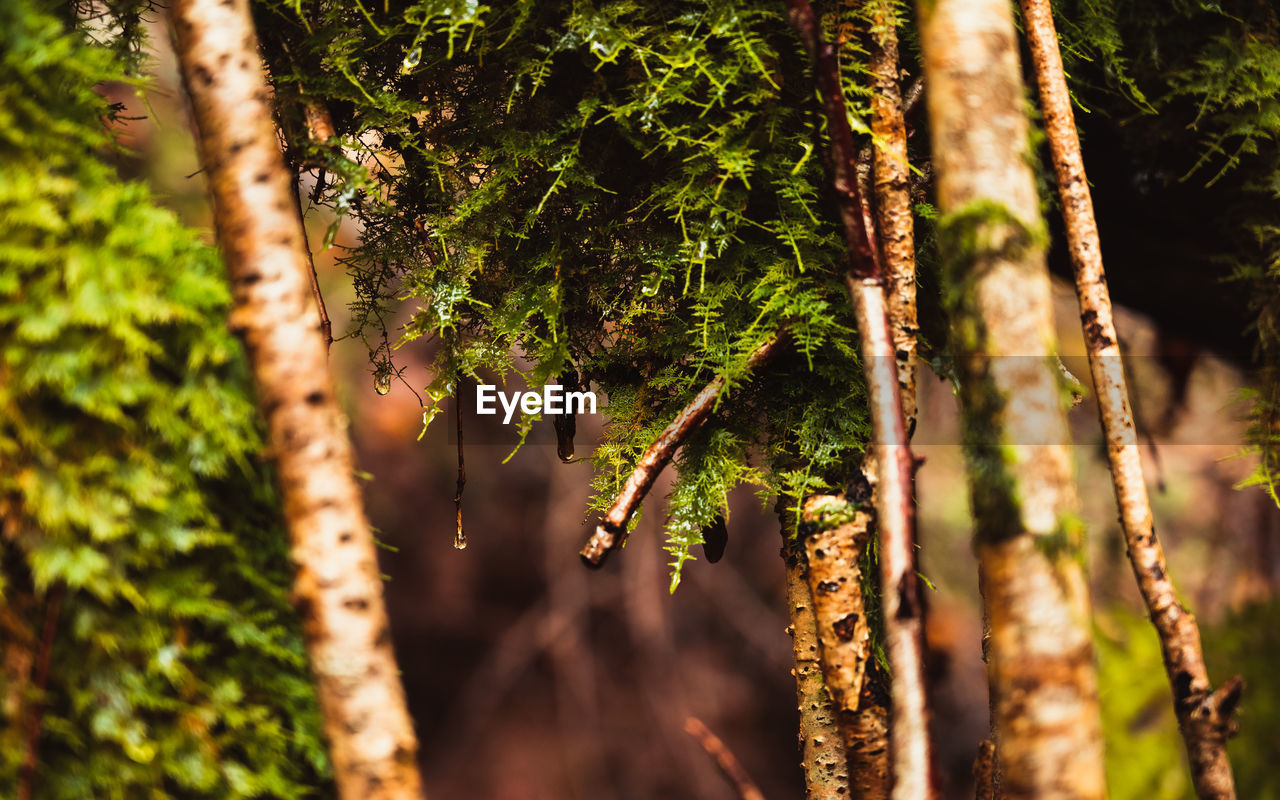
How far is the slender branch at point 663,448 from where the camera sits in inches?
36.1

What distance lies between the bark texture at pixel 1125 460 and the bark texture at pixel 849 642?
38 cm

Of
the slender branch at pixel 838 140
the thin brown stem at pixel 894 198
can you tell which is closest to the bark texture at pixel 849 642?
the thin brown stem at pixel 894 198

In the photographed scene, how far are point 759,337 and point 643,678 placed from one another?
7.16ft

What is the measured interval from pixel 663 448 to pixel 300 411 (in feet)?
1.66

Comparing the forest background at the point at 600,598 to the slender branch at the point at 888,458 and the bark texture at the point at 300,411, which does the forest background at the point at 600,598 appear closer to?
the slender branch at the point at 888,458

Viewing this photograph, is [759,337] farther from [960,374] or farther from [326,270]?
[326,270]

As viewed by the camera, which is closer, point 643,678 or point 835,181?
point 835,181

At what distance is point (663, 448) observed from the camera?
100 centimetres

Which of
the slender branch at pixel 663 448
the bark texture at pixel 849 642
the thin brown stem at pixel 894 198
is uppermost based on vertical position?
the thin brown stem at pixel 894 198

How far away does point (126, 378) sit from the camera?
69 centimetres

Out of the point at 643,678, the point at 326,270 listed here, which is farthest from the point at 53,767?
the point at 326,270

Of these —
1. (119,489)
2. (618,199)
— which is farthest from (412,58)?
(119,489)

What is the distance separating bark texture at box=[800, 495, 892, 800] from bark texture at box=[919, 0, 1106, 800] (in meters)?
0.21

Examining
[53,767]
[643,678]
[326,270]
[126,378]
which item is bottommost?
[643,678]
